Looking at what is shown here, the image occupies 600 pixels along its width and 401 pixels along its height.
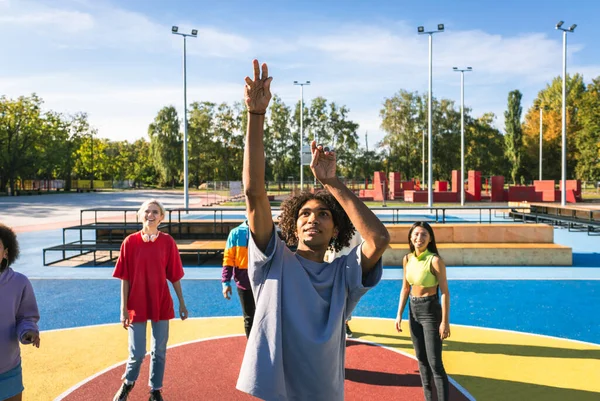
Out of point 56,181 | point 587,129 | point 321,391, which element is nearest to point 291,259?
point 321,391

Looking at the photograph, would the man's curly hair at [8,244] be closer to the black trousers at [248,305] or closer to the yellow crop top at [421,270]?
the black trousers at [248,305]

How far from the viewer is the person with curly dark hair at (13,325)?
312cm

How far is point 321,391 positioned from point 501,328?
5.62 m

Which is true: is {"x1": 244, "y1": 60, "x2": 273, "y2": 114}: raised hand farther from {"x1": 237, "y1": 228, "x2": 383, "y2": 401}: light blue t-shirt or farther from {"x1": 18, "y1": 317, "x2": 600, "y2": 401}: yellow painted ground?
{"x1": 18, "y1": 317, "x2": 600, "y2": 401}: yellow painted ground

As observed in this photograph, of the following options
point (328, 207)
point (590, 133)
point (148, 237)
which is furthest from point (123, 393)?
point (590, 133)

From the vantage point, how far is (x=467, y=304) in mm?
8328

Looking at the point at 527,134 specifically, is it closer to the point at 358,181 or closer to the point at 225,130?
the point at 358,181

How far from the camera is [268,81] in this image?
2.09m

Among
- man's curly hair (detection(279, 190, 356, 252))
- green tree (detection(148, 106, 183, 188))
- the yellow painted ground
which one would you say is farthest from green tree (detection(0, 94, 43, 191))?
man's curly hair (detection(279, 190, 356, 252))

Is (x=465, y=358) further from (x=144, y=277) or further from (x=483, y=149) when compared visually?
(x=483, y=149)

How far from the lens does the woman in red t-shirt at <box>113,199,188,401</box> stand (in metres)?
4.33

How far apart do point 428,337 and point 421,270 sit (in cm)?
59

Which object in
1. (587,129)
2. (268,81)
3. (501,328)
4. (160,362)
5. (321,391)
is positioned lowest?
(501,328)

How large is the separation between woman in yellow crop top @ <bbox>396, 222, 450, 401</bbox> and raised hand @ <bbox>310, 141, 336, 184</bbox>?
7.32 ft
